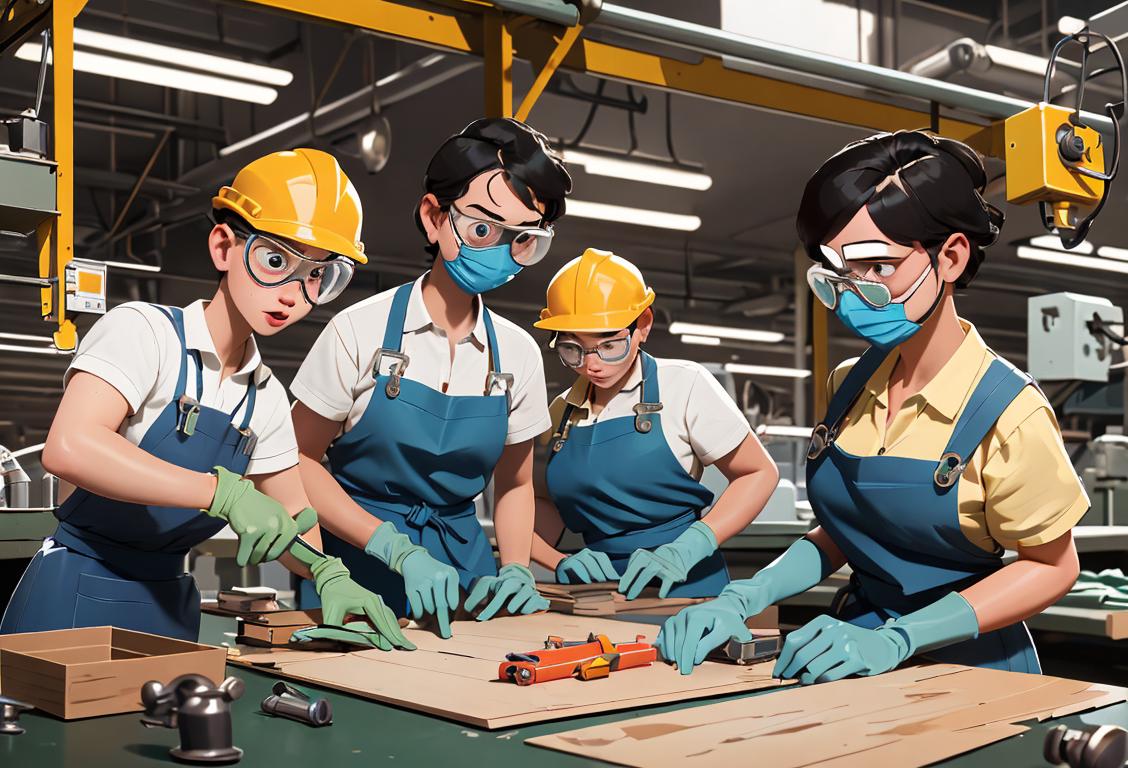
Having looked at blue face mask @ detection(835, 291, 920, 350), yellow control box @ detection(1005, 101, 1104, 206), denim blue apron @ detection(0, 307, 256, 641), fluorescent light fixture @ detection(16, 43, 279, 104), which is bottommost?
denim blue apron @ detection(0, 307, 256, 641)

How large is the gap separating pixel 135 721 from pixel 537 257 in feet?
3.87

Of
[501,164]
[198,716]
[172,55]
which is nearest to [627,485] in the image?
[501,164]

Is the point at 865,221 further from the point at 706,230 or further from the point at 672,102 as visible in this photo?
the point at 706,230

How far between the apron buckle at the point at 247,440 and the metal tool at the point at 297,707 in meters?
0.55

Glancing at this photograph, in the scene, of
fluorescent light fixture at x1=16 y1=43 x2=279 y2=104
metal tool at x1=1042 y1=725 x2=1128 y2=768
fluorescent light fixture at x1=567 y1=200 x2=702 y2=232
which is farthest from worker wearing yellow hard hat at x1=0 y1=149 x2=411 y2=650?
fluorescent light fixture at x1=567 y1=200 x2=702 y2=232

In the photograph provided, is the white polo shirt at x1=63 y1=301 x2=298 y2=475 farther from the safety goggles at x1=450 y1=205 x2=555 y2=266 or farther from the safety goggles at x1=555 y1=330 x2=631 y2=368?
the safety goggles at x1=555 y1=330 x2=631 y2=368

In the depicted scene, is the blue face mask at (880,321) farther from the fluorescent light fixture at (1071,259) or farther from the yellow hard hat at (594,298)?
the fluorescent light fixture at (1071,259)

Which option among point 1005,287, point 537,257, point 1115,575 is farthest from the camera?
point 1005,287

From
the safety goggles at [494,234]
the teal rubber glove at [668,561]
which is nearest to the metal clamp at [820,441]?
the teal rubber glove at [668,561]

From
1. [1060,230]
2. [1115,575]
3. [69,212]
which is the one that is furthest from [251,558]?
[1115,575]

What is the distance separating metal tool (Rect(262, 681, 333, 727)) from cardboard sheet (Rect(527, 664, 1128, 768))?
0.24m

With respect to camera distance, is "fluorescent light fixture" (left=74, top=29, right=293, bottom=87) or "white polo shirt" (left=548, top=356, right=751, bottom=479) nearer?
"white polo shirt" (left=548, top=356, right=751, bottom=479)

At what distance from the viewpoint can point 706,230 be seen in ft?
38.0

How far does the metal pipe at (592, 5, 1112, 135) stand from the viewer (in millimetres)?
2984
